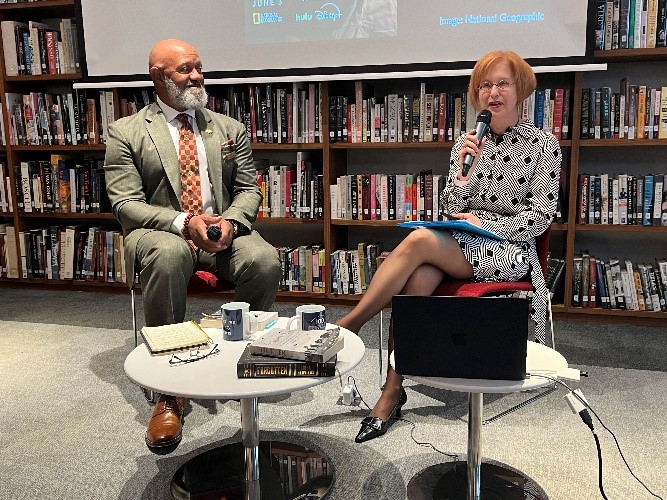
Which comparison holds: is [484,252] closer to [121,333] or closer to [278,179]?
[278,179]

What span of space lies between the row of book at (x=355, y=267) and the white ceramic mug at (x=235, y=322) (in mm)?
Answer: 1804

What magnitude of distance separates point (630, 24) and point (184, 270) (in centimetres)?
232

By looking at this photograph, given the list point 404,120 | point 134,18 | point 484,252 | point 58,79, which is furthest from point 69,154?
point 484,252

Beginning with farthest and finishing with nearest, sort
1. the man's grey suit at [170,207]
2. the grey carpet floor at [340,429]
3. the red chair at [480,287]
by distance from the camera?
the man's grey suit at [170,207] → the red chair at [480,287] → the grey carpet floor at [340,429]

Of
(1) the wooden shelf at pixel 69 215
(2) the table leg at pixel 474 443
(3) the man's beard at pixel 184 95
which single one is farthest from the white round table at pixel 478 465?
(1) the wooden shelf at pixel 69 215

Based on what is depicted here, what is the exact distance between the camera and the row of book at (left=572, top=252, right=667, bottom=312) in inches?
125

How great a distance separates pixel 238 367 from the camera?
1502 mm

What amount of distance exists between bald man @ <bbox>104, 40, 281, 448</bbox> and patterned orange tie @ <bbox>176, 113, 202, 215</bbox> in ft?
0.06

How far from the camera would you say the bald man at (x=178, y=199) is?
2.36 meters

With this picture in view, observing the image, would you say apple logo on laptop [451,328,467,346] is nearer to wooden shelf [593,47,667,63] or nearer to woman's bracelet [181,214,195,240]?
woman's bracelet [181,214,195,240]

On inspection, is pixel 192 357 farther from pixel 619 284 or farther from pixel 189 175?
pixel 619 284

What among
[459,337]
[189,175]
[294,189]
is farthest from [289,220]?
[459,337]

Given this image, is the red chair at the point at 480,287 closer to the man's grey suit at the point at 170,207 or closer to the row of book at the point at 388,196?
the man's grey suit at the point at 170,207

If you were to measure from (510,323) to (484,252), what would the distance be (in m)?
0.87
